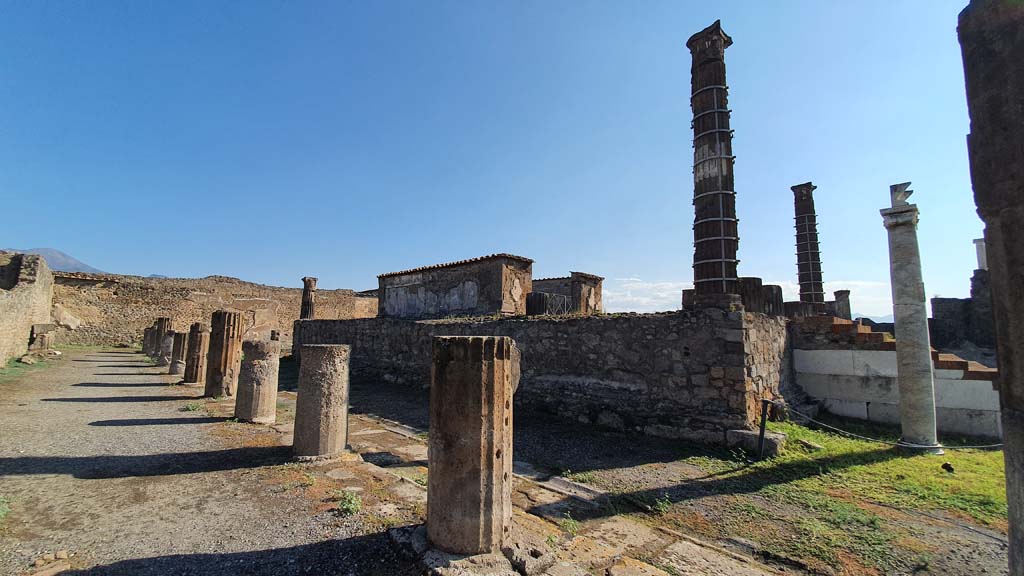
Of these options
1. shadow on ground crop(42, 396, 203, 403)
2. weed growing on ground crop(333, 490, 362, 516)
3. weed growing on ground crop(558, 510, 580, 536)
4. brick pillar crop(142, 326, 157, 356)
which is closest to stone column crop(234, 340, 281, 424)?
shadow on ground crop(42, 396, 203, 403)

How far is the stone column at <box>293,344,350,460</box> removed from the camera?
5.45 metres

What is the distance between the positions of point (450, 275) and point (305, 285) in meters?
9.44

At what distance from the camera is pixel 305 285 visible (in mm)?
22094

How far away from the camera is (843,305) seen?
52.4 feet

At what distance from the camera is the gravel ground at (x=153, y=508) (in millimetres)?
3031

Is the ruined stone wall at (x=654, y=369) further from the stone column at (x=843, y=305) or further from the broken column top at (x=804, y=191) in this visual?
the stone column at (x=843, y=305)

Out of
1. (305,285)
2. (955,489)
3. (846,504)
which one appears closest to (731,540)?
(846,504)

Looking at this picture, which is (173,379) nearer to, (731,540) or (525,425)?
(525,425)

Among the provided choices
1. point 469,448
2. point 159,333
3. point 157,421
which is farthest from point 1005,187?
point 159,333

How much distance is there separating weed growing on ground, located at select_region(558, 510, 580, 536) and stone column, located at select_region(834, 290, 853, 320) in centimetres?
1591

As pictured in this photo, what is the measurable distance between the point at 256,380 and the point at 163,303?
2501 cm

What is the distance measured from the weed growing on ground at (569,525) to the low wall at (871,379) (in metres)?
7.98

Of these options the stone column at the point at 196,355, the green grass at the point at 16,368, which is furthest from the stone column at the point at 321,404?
the green grass at the point at 16,368

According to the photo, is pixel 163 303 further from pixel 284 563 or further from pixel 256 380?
pixel 284 563
